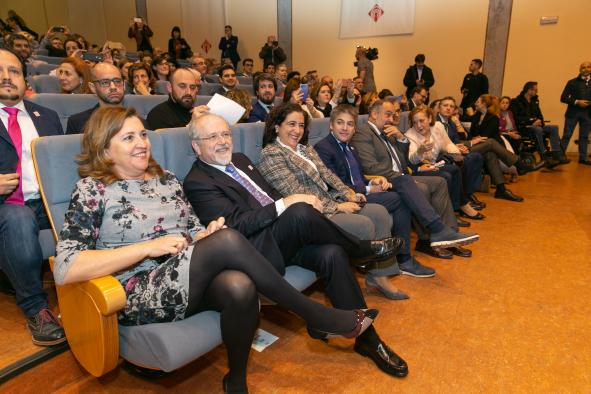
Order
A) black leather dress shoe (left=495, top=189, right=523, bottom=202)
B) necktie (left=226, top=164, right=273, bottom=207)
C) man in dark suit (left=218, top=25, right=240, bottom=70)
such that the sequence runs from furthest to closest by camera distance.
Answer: man in dark suit (left=218, top=25, right=240, bottom=70) < black leather dress shoe (left=495, top=189, right=523, bottom=202) < necktie (left=226, top=164, right=273, bottom=207)

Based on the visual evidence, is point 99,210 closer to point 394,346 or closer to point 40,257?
point 40,257

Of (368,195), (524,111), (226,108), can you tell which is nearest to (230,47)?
(524,111)

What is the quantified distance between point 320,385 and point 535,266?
5.98 ft

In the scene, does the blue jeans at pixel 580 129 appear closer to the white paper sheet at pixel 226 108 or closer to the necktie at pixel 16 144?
the white paper sheet at pixel 226 108

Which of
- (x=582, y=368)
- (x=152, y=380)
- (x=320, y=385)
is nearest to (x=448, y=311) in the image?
(x=582, y=368)

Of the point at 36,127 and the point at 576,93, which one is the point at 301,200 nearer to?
the point at 36,127

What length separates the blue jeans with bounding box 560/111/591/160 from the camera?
637 cm

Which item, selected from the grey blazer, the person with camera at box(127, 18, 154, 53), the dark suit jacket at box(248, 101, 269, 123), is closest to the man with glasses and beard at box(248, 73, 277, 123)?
the dark suit jacket at box(248, 101, 269, 123)

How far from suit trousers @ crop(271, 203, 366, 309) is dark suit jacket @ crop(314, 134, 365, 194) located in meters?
0.93

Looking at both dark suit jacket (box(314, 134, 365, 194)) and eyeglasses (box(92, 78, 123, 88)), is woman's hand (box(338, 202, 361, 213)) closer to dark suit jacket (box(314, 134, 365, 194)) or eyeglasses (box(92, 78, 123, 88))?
dark suit jacket (box(314, 134, 365, 194))

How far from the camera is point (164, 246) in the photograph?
4.30ft

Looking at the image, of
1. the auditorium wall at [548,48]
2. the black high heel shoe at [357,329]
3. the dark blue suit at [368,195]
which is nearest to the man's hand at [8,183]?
the black high heel shoe at [357,329]

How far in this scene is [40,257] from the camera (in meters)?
1.70

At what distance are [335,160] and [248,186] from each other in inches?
33.2
